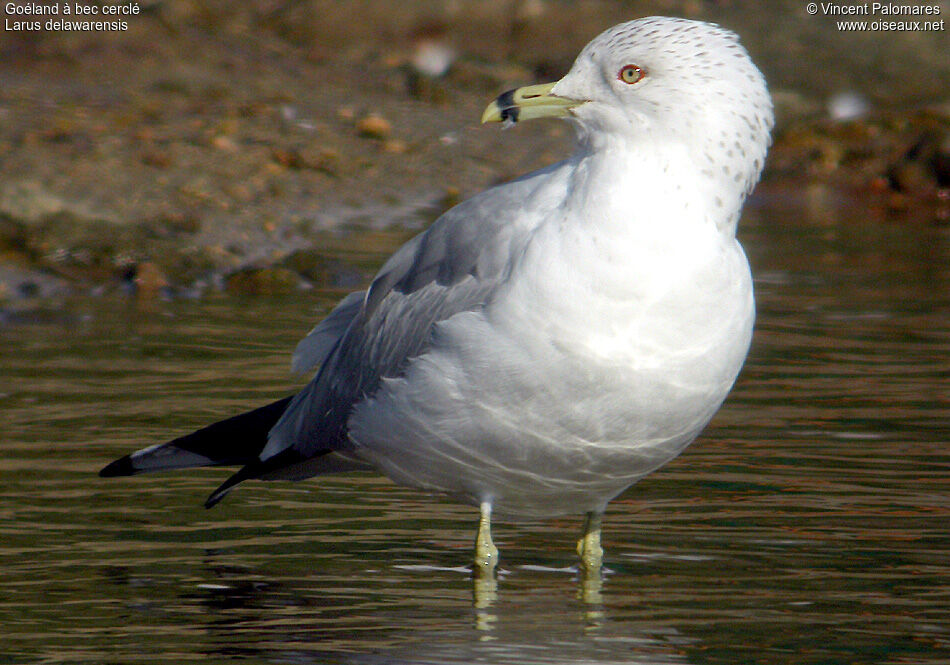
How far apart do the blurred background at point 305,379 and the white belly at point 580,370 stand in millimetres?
462

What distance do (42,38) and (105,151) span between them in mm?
5075

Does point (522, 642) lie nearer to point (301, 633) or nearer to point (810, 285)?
point (301, 633)

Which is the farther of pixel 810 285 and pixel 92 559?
pixel 810 285

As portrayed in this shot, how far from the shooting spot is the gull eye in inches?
187

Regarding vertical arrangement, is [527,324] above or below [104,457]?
above

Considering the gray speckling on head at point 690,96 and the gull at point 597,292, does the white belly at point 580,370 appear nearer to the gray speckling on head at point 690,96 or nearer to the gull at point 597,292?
the gull at point 597,292

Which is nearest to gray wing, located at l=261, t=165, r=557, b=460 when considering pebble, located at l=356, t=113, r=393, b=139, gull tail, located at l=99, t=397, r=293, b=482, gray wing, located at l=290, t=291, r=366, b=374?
gray wing, located at l=290, t=291, r=366, b=374

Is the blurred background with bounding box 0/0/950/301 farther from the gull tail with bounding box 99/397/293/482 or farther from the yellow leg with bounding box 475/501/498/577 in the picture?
the yellow leg with bounding box 475/501/498/577

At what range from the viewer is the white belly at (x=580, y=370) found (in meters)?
4.55

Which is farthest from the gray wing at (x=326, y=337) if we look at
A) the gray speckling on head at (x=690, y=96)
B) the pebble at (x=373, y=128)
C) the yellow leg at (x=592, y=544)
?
the pebble at (x=373, y=128)

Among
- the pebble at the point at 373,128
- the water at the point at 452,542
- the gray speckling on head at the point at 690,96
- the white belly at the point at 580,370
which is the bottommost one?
the water at the point at 452,542

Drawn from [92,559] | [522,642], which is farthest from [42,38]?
[522,642]

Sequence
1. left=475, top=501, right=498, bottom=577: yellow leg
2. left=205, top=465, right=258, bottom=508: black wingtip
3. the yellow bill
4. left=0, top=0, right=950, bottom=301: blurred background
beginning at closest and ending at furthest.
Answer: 1. the yellow bill
2. left=475, top=501, right=498, bottom=577: yellow leg
3. left=205, top=465, right=258, bottom=508: black wingtip
4. left=0, top=0, right=950, bottom=301: blurred background

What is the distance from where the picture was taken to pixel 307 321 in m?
9.28
